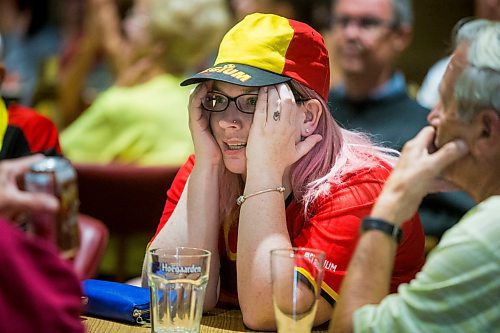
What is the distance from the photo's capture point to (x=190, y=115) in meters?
2.70

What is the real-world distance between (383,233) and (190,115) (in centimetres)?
91

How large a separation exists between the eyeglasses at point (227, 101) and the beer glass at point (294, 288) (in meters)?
0.63

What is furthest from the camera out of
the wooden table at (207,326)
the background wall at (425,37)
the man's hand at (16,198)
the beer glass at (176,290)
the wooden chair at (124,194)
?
the background wall at (425,37)

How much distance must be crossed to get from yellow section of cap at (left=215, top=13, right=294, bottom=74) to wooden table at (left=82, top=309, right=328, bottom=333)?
2.08 feet

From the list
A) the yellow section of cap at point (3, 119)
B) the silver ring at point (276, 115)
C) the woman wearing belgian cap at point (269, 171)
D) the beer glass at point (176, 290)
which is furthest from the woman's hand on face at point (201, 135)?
the yellow section of cap at point (3, 119)

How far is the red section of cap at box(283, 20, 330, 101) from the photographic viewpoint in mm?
2562

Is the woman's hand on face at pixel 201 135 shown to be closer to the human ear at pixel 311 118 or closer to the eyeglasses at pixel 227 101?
the eyeglasses at pixel 227 101

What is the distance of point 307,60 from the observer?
8.48 ft

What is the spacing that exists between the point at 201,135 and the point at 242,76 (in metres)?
0.26

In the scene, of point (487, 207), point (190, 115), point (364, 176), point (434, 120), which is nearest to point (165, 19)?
point (190, 115)

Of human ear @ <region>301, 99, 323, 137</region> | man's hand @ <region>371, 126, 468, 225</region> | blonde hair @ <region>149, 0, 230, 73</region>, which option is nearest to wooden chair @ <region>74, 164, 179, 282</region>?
blonde hair @ <region>149, 0, 230, 73</region>

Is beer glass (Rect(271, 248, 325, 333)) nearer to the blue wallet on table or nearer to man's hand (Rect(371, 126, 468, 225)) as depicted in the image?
man's hand (Rect(371, 126, 468, 225))

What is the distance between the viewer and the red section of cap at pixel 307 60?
8.41ft

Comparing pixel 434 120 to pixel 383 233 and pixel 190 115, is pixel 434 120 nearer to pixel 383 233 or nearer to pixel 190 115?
pixel 383 233
